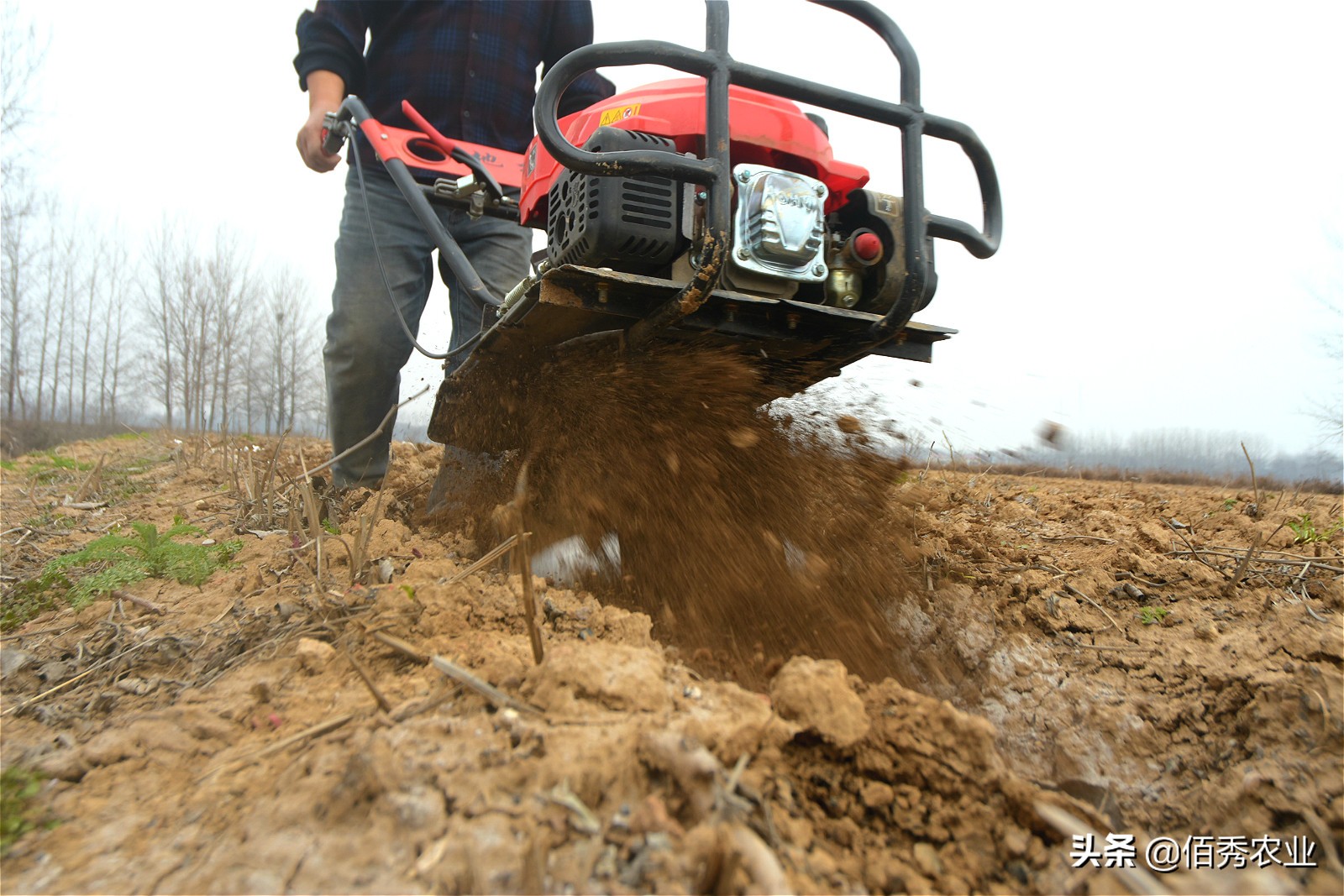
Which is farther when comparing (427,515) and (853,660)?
(427,515)

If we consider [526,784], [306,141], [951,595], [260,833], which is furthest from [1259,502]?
[306,141]

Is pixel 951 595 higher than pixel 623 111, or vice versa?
pixel 623 111

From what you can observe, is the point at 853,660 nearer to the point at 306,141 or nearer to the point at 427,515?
the point at 427,515

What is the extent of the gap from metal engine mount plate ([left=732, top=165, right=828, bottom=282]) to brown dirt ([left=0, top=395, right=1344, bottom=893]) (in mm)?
336

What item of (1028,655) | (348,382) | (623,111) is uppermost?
(623,111)

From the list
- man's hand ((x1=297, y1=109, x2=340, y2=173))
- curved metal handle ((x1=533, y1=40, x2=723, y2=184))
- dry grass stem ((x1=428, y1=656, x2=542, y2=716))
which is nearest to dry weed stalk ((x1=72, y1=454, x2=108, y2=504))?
man's hand ((x1=297, y1=109, x2=340, y2=173))

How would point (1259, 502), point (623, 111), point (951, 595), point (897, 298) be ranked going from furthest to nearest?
point (1259, 502) < point (951, 595) < point (623, 111) < point (897, 298)

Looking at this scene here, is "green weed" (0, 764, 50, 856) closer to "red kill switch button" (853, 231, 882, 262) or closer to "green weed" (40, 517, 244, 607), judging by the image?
"green weed" (40, 517, 244, 607)

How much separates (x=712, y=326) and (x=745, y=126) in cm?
54

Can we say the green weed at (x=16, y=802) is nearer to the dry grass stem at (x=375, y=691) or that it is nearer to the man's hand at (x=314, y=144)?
the dry grass stem at (x=375, y=691)

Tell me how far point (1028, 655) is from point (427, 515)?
188cm

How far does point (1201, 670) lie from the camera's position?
1446 mm

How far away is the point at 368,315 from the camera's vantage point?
2.66 meters

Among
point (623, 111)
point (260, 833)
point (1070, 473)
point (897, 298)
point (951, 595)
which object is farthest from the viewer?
point (1070, 473)
